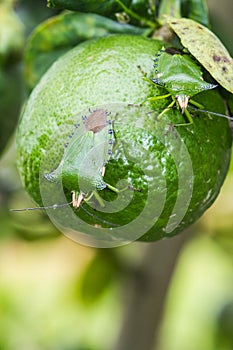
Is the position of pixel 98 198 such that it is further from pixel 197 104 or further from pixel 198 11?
pixel 198 11

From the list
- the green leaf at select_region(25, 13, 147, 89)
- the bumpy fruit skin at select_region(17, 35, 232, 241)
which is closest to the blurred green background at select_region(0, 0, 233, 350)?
the green leaf at select_region(25, 13, 147, 89)

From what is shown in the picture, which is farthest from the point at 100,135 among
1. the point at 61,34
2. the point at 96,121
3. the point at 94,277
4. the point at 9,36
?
the point at 94,277

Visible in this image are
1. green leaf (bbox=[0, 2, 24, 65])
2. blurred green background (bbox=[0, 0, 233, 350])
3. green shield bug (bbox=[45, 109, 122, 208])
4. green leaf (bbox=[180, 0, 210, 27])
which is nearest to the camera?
green shield bug (bbox=[45, 109, 122, 208])

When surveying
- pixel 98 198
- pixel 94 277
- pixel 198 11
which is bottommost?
pixel 94 277

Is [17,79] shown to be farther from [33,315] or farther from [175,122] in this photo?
[33,315]

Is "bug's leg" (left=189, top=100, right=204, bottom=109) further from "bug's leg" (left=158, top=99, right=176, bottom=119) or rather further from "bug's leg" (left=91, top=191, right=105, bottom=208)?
"bug's leg" (left=91, top=191, right=105, bottom=208)

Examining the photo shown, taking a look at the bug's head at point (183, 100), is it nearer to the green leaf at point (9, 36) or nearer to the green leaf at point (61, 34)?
the green leaf at point (61, 34)

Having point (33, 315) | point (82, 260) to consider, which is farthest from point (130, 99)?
point (33, 315)
